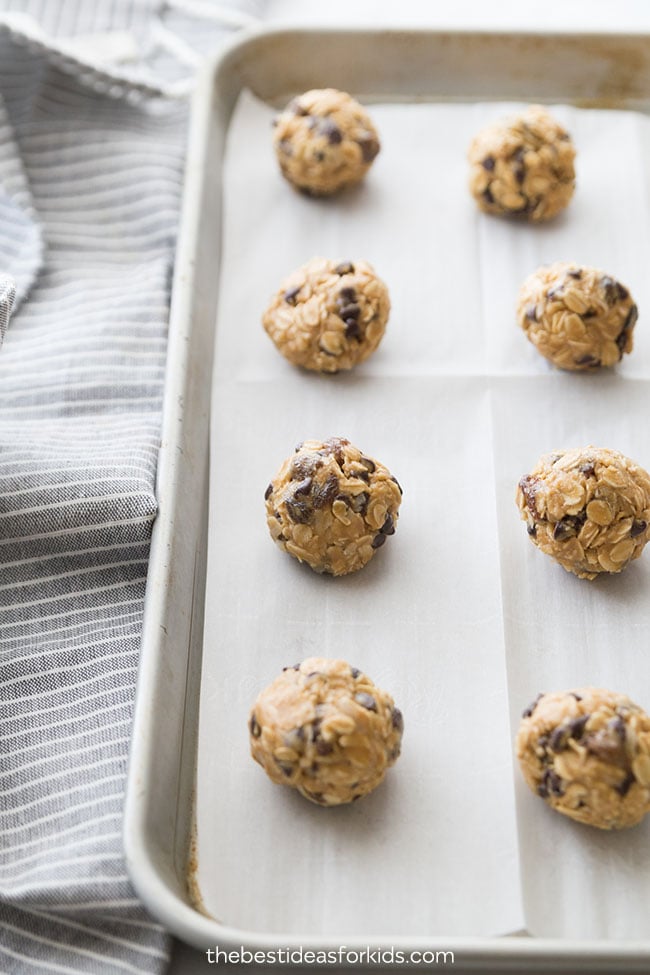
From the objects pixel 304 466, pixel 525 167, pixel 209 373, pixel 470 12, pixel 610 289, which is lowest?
pixel 304 466

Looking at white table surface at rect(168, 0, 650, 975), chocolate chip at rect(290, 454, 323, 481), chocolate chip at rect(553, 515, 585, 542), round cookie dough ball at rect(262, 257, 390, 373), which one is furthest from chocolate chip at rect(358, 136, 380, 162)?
chocolate chip at rect(553, 515, 585, 542)

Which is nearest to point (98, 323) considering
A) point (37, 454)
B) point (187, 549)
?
point (37, 454)

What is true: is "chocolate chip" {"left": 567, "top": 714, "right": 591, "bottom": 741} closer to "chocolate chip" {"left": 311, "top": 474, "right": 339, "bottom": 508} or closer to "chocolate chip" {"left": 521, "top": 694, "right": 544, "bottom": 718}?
"chocolate chip" {"left": 521, "top": 694, "right": 544, "bottom": 718}

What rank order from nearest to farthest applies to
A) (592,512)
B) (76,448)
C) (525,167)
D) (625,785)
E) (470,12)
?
(625,785) → (592,512) → (76,448) → (525,167) → (470,12)

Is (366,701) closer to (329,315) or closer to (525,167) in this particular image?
(329,315)

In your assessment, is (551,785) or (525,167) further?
(525,167)

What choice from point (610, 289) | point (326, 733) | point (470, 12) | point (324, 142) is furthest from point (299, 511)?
point (470, 12)

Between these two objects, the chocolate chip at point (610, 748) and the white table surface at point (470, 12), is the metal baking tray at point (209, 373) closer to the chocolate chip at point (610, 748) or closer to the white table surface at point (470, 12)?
→ the chocolate chip at point (610, 748)
